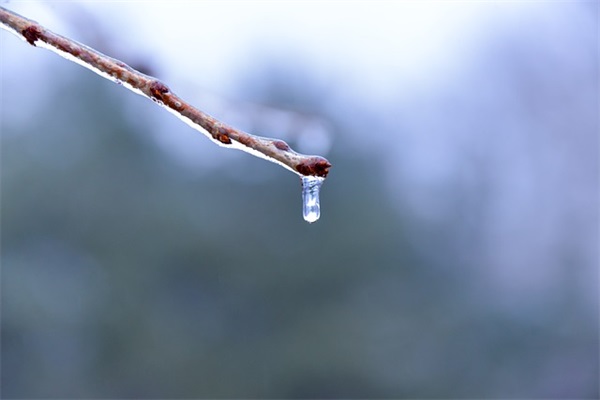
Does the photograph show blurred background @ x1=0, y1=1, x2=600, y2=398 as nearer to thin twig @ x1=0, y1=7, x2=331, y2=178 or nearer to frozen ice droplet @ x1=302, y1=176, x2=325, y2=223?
frozen ice droplet @ x1=302, y1=176, x2=325, y2=223

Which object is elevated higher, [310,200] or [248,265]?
[248,265]

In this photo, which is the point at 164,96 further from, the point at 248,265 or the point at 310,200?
the point at 248,265

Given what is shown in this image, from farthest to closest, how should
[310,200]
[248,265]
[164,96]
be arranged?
[248,265] < [310,200] < [164,96]

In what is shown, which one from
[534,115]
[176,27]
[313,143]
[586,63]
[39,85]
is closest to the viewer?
[313,143]

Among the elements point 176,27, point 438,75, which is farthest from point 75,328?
point 438,75

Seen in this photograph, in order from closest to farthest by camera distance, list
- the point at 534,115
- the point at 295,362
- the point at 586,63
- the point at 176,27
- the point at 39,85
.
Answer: the point at 176,27
the point at 295,362
the point at 39,85
the point at 586,63
the point at 534,115

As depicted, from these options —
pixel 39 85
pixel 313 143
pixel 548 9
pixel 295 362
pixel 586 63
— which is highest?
pixel 548 9

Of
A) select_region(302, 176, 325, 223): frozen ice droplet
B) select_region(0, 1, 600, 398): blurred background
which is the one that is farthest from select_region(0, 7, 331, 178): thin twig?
select_region(0, 1, 600, 398): blurred background

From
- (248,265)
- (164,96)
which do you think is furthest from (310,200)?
(248,265)

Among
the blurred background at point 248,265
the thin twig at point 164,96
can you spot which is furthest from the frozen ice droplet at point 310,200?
the blurred background at point 248,265

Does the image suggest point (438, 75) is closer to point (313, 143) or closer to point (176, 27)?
point (176, 27)
